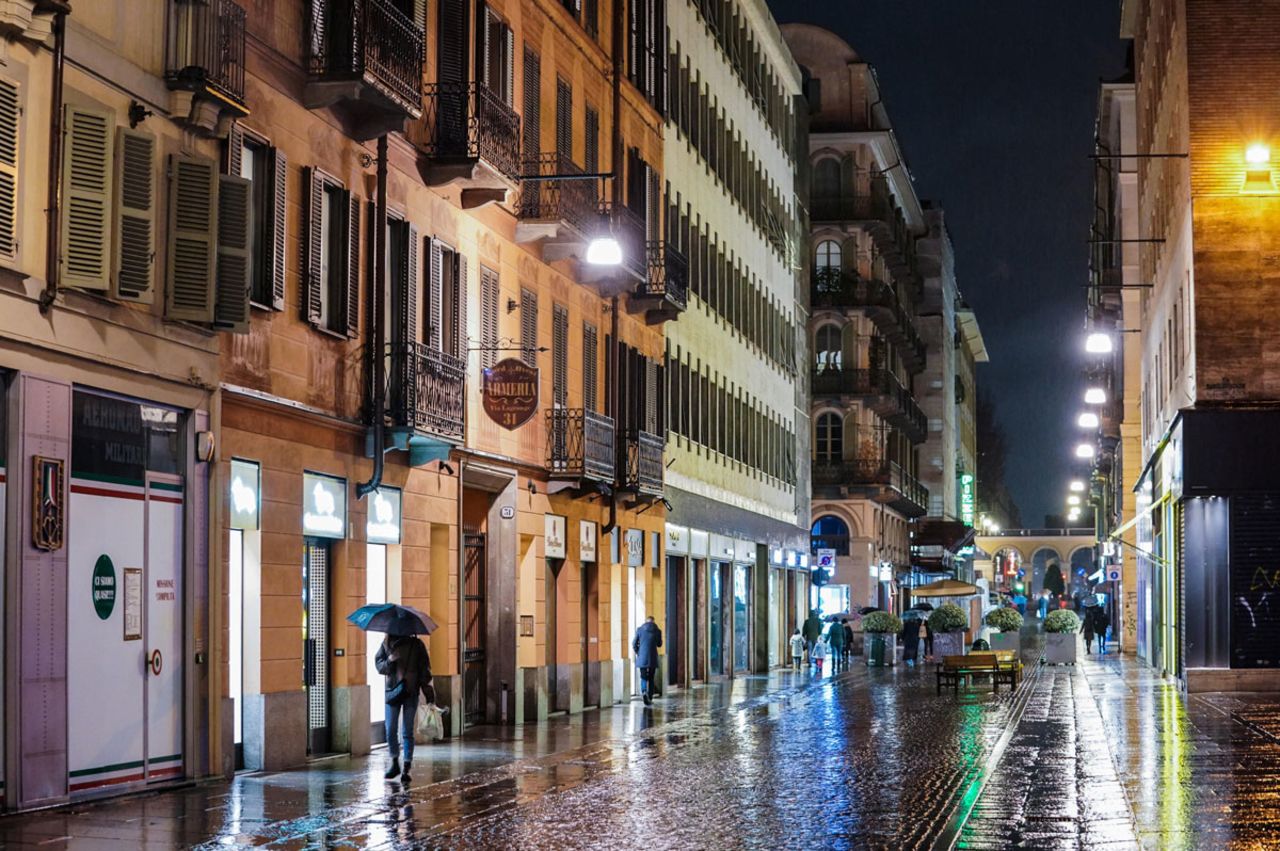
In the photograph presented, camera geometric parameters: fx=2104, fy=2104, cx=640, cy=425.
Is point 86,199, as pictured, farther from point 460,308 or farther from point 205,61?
point 460,308

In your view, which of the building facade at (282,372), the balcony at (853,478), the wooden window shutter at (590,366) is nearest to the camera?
the building facade at (282,372)

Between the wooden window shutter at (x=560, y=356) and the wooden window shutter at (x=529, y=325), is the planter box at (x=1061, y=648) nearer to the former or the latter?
the wooden window shutter at (x=560, y=356)

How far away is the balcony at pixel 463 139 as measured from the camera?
28.0m

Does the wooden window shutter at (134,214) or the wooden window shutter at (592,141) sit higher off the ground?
the wooden window shutter at (592,141)

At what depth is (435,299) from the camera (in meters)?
28.4

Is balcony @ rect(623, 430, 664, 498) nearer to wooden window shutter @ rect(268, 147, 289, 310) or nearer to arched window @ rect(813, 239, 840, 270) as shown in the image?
wooden window shutter @ rect(268, 147, 289, 310)

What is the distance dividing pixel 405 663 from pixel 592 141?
1832 centimetres

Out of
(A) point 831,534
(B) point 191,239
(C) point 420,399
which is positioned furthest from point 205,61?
(A) point 831,534

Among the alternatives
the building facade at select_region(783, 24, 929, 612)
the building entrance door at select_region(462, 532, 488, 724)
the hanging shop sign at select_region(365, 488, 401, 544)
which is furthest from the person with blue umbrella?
the building facade at select_region(783, 24, 929, 612)

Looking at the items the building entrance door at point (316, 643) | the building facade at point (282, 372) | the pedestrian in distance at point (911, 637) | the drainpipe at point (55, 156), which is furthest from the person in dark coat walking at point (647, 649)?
the pedestrian in distance at point (911, 637)

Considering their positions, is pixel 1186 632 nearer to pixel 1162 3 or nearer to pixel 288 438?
pixel 1162 3

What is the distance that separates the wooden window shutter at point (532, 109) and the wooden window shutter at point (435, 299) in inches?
181

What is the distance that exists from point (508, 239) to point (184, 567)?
1225 cm

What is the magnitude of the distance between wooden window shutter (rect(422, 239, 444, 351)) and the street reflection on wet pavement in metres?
5.44
